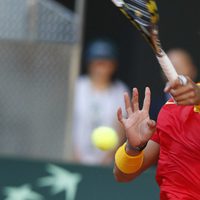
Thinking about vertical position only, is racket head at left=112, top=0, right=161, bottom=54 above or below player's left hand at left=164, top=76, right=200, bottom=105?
above

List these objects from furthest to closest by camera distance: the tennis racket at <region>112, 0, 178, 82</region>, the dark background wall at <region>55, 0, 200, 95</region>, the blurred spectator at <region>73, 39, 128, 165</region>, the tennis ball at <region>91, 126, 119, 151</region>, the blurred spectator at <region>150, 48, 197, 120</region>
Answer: the dark background wall at <region>55, 0, 200, 95</region>
the blurred spectator at <region>73, 39, 128, 165</region>
the blurred spectator at <region>150, 48, 197, 120</region>
the tennis ball at <region>91, 126, 119, 151</region>
the tennis racket at <region>112, 0, 178, 82</region>

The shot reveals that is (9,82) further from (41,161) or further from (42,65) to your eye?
(41,161)

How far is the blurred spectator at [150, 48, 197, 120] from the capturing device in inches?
209

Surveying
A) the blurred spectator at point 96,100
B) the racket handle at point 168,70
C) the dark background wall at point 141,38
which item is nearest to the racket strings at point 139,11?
the racket handle at point 168,70

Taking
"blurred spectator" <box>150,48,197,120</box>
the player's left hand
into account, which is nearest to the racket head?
the player's left hand

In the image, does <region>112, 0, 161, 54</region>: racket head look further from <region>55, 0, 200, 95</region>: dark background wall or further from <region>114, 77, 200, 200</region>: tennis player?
<region>55, 0, 200, 95</region>: dark background wall

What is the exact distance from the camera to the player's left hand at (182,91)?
2.61 m

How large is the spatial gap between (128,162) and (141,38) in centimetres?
270

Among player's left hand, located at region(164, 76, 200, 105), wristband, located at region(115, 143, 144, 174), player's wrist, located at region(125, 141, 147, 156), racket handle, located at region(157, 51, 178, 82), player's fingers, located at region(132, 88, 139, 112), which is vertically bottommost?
wristband, located at region(115, 143, 144, 174)

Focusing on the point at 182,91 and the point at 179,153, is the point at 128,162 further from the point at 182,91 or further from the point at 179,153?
the point at 182,91

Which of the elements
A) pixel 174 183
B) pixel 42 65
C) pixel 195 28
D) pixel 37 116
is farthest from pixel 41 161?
pixel 174 183

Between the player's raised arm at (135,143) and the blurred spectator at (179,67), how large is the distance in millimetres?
1993

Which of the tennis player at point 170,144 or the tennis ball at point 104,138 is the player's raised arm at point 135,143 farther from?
the tennis ball at point 104,138

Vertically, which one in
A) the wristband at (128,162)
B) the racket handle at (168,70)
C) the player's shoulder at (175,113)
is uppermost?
the racket handle at (168,70)
